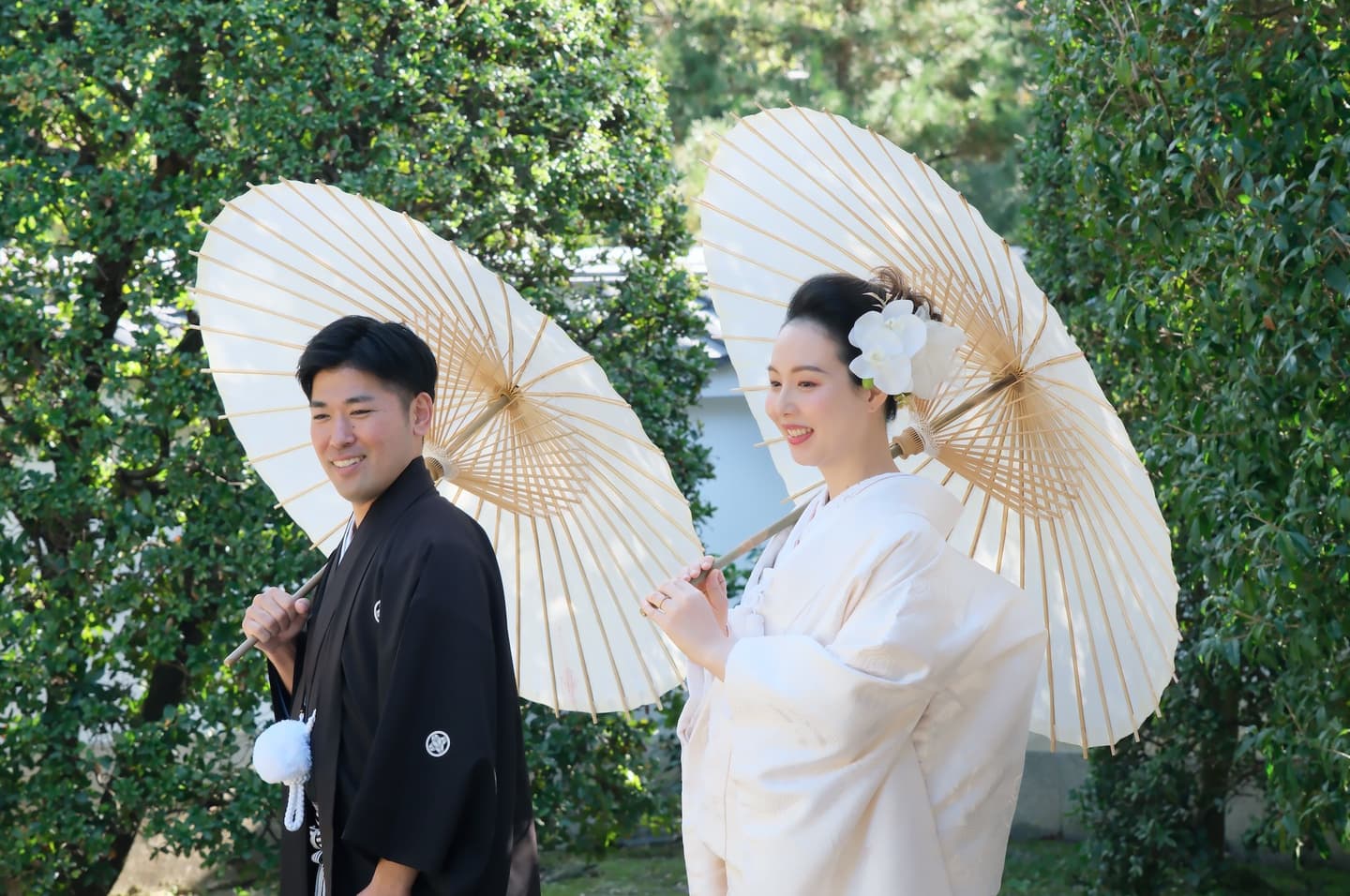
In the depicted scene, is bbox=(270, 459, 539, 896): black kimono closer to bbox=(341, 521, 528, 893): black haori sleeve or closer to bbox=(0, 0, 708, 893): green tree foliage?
bbox=(341, 521, 528, 893): black haori sleeve

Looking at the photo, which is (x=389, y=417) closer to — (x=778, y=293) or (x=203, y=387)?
(x=778, y=293)

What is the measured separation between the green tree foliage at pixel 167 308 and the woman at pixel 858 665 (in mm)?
2629

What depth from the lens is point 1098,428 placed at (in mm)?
2865

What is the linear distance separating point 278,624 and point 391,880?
68 centimetres

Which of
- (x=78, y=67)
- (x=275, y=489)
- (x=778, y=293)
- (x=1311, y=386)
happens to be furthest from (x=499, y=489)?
(x=78, y=67)

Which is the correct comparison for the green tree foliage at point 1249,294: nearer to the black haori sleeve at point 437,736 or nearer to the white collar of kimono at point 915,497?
the white collar of kimono at point 915,497

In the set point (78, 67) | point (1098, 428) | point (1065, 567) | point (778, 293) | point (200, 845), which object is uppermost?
point (78, 67)

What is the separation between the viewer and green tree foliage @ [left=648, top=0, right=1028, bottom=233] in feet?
40.9

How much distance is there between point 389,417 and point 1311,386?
2.20 metres

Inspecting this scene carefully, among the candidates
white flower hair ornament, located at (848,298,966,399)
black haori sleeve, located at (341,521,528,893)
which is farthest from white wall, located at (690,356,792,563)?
black haori sleeve, located at (341,521,528,893)

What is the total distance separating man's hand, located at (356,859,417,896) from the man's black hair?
87cm

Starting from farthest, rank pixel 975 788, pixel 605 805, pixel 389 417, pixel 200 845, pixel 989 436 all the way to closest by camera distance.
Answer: pixel 605 805 → pixel 200 845 → pixel 989 436 → pixel 389 417 → pixel 975 788

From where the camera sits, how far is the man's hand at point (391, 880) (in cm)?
250

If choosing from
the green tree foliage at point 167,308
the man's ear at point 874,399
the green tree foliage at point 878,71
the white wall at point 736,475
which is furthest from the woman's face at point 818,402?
the green tree foliage at point 878,71
